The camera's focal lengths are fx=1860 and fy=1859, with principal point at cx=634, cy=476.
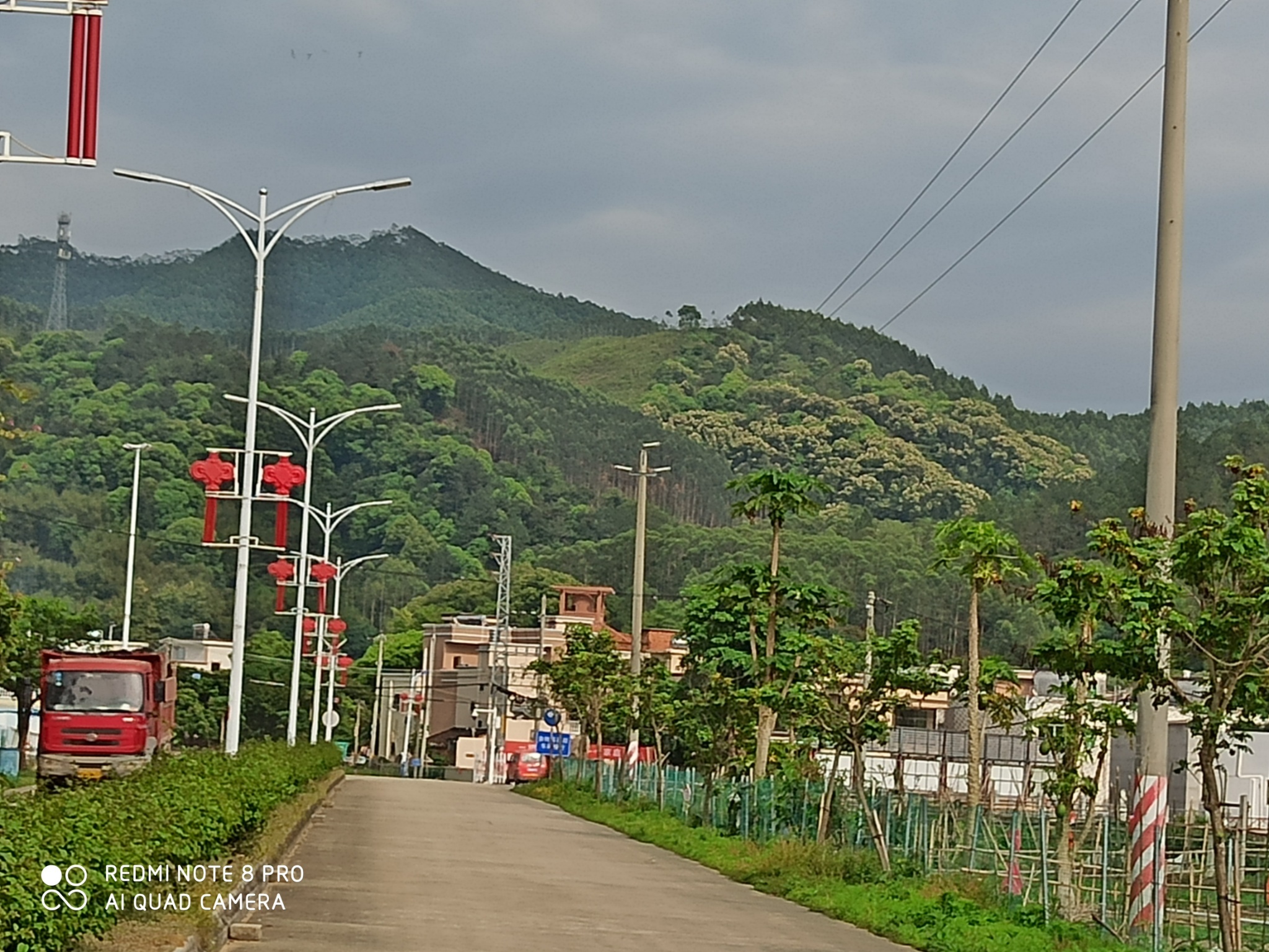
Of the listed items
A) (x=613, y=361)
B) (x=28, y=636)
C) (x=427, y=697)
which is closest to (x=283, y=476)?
(x=28, y=636)

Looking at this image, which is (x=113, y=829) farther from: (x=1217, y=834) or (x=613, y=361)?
(x=613, y=361)

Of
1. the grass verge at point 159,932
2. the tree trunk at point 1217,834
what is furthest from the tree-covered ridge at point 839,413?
the grass verge at point 159,932

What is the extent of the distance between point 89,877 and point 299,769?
25.4 meters

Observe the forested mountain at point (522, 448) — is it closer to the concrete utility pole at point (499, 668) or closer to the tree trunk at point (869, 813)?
the concrete utility pole at point (499, 668)

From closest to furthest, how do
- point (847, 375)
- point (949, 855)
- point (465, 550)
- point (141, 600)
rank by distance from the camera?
point (949, 855) → point (141, 600) → point (465, 550) → point (847, 375)

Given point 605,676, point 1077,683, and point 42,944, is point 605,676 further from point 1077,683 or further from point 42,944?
point 42,944

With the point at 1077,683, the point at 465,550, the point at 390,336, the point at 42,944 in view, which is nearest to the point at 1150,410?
the point at 1077,683

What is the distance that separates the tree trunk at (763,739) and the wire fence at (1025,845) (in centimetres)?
38

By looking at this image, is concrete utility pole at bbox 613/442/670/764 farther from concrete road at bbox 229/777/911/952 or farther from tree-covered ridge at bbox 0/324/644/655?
tree-covered ridge at bbox 0/324/644/655

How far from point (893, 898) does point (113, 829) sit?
1084 cm

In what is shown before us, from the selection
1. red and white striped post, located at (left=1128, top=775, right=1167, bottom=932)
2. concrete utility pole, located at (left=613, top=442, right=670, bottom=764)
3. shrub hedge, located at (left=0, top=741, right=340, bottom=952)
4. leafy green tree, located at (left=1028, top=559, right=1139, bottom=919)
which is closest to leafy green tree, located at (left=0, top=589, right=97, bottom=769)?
shrub hedge, located at (left=0, top=741, right=340, bottom=952)

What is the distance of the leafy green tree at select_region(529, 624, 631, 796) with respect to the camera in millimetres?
53750

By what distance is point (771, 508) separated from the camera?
30469mm

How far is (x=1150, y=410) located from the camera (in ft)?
53.0
